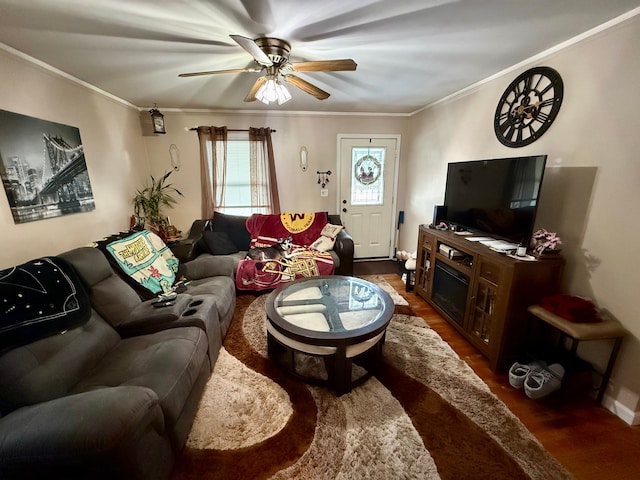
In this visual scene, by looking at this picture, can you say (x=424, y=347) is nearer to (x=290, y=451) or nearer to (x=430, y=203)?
(x=290, y=451)

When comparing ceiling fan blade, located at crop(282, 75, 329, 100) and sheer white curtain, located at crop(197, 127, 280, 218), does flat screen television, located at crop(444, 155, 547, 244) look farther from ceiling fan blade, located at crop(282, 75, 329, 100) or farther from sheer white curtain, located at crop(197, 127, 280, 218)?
sheer white curtain, located at crop(197, 127, 280, 218)

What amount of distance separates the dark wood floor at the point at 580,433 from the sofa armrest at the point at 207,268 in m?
2.51

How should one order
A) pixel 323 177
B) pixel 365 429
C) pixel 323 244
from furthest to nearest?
1. pixel 323 177
2. pixel 323 244
3. pixel 365 429

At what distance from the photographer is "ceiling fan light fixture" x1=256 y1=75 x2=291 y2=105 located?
1.93 meters

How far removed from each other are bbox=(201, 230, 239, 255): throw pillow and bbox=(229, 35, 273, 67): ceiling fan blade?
2.19 meters

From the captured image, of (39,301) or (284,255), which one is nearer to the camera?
(39,301)

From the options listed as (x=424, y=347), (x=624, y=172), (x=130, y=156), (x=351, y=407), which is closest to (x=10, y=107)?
(x=130, y=156)

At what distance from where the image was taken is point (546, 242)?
1850mm

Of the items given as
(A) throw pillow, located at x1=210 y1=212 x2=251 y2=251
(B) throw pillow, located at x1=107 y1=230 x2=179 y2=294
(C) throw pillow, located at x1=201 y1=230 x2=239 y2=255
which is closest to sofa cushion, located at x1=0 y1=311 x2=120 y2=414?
(B) throw pillow, located at x1=107 y1=230 x2=179 y2=294

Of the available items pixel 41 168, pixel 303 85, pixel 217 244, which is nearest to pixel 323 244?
pixel 217 244

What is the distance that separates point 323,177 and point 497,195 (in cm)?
255

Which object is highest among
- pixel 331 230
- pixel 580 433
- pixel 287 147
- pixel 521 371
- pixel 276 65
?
pixel 276 65

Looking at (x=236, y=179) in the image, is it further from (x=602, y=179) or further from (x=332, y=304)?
(x=602, y=179)

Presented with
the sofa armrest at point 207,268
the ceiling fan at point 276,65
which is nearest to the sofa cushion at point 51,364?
the sofa armrest at point 207,268
